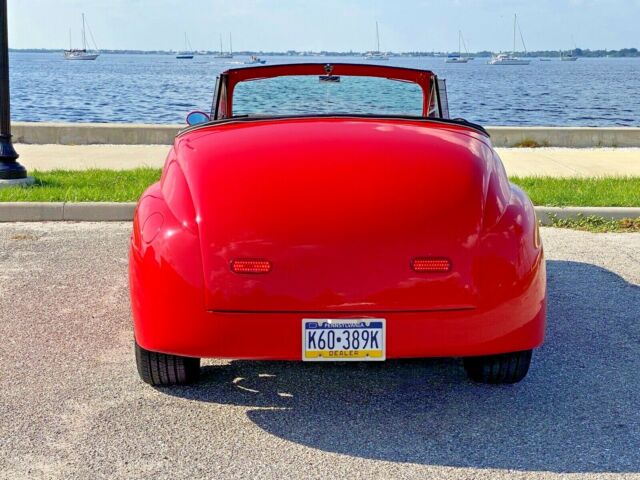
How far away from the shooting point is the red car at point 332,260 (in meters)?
3.58

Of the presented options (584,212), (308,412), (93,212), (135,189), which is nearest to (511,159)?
(584,212)

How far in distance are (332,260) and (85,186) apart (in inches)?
247

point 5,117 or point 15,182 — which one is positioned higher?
point 5,117

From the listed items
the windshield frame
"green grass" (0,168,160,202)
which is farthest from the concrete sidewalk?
the windshield frame

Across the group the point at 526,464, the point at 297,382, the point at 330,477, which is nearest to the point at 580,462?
the point at 526,464

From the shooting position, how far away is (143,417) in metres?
3.82

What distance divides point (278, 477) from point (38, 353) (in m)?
1.93

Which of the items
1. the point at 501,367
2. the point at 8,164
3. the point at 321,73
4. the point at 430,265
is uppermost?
the point at 321,73

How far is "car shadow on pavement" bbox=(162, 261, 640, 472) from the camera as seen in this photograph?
11.5ft

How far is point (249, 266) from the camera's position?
3.60 metres

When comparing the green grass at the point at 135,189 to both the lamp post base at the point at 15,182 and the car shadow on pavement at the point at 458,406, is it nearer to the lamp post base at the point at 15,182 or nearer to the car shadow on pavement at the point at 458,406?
the lamp post base at the point at 15,182

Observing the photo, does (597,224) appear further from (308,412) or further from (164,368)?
(164,368)

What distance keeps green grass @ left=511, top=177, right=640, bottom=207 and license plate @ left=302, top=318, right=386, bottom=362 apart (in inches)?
214

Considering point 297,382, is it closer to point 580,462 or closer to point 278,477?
point 278,477
